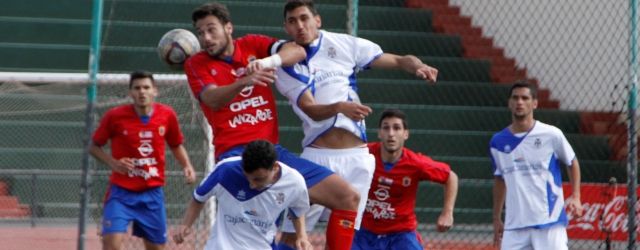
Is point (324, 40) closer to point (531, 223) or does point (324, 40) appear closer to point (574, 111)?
point (531, 223)

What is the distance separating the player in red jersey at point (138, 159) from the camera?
10758mm

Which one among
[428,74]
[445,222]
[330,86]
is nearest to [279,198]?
[330,86]

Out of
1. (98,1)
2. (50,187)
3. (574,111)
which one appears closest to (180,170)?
(50,187)

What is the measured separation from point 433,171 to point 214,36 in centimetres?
233

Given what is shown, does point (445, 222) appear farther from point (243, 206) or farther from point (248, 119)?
point (248, 119)

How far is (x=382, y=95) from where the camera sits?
15.7 m

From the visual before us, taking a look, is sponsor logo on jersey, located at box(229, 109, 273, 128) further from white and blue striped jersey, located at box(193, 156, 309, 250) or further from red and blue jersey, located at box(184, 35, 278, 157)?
white and blue striped jersey, located at box(193, 156, 309, 250)

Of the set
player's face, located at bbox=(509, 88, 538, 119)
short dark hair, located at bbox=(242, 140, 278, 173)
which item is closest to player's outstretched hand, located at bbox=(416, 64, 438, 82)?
short dark hair, located at bbox=(242, 140, 278, 173)

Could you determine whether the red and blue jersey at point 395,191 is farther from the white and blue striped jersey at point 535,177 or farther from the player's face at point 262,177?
the player's face at point 262,177

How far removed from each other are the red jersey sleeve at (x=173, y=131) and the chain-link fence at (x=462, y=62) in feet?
7.13

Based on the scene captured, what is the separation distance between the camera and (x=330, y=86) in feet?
26.8

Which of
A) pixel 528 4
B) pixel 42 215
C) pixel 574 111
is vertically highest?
pixel 528 4

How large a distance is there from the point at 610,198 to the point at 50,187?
16.9 feet

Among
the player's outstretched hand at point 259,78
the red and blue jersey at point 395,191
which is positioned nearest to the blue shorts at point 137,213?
the red and blue jersey at point 395,191
